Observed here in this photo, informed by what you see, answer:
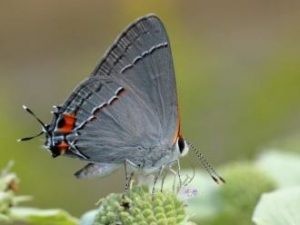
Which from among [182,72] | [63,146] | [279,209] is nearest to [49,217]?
[63,146]

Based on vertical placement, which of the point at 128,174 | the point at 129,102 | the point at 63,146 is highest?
the point at 129,102

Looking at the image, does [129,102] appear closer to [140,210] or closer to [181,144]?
[181,144]

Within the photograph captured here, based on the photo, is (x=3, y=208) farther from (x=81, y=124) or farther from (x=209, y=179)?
(x=209, y=179)

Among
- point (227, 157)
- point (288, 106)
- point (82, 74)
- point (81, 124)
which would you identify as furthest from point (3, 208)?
point (82, 74)

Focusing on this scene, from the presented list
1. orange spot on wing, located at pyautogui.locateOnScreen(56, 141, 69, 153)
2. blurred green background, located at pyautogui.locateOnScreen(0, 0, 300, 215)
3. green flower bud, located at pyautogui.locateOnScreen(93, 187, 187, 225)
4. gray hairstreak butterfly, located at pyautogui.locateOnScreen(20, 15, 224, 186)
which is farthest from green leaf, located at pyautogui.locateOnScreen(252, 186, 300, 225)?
blurred green background, located at pyautogui.locateOnScreen(0, 0, 300, 215)

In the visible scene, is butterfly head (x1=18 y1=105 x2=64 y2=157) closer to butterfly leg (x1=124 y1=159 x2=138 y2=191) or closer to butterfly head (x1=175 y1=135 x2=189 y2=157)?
butterfly leg (x1=124 y1=159 x2=138 y2=191)

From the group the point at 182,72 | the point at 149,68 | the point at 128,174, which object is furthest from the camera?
the point at 182,72
